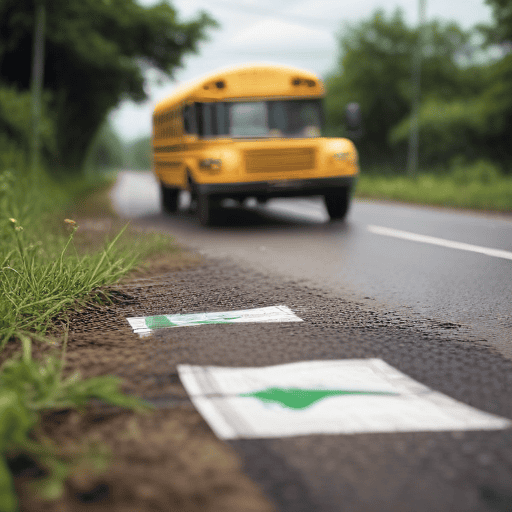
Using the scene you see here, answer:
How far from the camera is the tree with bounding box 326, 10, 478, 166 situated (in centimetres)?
5219

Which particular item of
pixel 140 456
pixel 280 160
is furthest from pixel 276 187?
pixel 140 456

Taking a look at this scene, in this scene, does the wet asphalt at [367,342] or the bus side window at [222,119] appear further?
the bus side window at [222,119]

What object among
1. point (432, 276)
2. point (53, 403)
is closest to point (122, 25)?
point (432, 276)

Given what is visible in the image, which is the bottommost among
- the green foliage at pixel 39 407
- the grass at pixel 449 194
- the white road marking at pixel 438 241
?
the grass at pixel 449 194

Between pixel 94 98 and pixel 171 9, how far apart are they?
4.83 meters

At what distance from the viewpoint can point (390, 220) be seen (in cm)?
1188

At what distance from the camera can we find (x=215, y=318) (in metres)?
4.34

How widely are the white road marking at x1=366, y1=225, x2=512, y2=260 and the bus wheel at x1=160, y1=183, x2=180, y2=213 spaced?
4818mm

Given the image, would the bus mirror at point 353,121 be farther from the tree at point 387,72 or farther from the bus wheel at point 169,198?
the tree at point 387,72

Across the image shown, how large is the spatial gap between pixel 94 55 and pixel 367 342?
2385cm

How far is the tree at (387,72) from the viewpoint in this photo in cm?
5219

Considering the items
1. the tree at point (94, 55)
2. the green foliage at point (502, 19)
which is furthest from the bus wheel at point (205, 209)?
the green foliage at point (502, 19)

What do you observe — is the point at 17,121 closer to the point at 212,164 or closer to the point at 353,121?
the point at 212,164

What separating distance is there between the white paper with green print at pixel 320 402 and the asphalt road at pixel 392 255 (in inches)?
36.1
